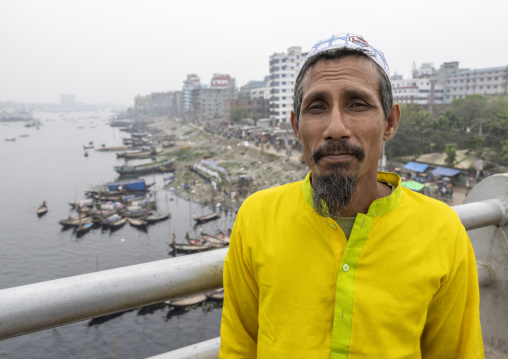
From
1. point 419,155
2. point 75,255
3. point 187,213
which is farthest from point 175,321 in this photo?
point 419,155

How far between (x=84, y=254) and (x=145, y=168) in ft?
68.0

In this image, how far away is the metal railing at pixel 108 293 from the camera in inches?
38.4

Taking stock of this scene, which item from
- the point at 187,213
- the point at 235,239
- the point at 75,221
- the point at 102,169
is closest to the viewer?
the point at 235,239

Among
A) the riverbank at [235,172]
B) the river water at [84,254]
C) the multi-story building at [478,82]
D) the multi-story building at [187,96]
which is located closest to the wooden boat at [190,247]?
the river water at [84,254]

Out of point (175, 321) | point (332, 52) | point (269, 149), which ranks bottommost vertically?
point (175, 321)

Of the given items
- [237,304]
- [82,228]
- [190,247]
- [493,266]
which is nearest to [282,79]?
[82,228]

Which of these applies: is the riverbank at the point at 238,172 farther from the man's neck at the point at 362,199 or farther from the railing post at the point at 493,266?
the man's neck at the point at 362,199

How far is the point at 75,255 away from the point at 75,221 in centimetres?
492

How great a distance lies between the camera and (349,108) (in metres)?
1.02

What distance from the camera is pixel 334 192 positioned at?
1004 millimetres

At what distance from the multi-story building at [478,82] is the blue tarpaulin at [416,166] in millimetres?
22741

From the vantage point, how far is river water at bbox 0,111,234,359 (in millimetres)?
13188

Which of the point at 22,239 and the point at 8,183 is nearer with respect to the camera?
the point at 22,239

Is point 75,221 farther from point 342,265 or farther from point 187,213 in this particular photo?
point 342,265
